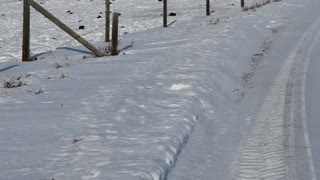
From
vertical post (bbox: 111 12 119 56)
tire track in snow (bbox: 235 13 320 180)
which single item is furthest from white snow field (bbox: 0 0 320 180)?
vertical post (bbox: 111 12 119 56)

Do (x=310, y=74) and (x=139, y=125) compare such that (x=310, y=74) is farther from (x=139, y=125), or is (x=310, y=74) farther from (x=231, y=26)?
(x=231, y=26)

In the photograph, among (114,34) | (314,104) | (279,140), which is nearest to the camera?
(279,140)

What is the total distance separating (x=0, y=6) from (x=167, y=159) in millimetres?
34416

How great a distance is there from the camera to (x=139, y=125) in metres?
6.87

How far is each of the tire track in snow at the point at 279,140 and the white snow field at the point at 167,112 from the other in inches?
0.5

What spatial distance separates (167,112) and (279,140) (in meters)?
1.60

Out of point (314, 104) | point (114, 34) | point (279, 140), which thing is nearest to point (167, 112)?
point (279, 140)

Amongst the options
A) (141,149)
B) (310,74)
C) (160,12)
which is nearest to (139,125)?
(141,149)

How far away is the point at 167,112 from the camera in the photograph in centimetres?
751

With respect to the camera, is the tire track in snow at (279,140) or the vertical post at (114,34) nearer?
the tire track in snow at (279,140)

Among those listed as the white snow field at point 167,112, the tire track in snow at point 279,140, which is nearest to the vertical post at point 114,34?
the white snow field at point 167,112

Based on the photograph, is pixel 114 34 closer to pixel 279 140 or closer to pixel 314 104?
pixel 314 104

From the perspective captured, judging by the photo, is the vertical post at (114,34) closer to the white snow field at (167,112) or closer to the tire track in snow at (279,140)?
the white snow field at (167,112)

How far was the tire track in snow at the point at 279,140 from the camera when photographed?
19.3 ft
